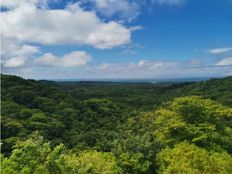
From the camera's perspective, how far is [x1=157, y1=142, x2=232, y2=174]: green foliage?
67.6ft

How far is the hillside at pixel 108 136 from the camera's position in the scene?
12.0m

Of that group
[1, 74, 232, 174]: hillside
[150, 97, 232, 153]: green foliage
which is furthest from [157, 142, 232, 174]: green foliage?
[150, 97, 232, 153]: green foliage

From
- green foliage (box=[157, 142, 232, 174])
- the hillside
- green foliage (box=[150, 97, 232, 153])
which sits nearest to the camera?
the hillside

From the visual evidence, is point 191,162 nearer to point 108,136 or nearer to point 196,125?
point 196,125

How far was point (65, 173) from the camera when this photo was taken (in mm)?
11016

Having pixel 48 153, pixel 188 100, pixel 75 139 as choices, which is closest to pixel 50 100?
pixel 75 139

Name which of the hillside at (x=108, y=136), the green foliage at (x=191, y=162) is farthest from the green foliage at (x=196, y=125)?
the green foliage at (x=191, y=162)

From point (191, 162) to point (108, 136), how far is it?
24738mm

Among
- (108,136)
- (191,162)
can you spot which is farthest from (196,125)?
(108,136)

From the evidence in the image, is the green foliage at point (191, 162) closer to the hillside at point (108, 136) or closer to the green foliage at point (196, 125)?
the hillside at point (108, 136)

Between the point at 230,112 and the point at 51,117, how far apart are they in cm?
3110

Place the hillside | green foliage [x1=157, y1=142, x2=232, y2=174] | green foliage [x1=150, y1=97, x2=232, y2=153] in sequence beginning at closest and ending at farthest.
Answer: the hillside, green foliage [x1=157, y1=142, x2=232, y2=174], green foliage [x1=150, y1=97, x2=232, y2=153]

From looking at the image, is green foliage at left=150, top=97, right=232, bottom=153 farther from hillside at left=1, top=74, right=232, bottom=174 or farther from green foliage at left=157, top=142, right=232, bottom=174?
green foliage at left=157, top=142, right=232, bottom=174

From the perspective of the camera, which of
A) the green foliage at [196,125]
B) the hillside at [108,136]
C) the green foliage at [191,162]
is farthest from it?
the green foliage at [196,125]
